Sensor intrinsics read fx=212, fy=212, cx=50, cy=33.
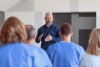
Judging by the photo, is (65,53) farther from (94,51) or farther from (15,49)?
(15,49)

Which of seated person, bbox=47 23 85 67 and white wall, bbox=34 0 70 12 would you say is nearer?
seated person, bbox=47 23 85 67

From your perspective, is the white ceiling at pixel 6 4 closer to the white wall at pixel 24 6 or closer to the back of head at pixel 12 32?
the white wall at pixel 24 6

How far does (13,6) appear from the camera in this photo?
546 cm

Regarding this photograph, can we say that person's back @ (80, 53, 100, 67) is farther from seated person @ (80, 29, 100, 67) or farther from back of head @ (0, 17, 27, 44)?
back of head @ (0, 17, 27, 44)

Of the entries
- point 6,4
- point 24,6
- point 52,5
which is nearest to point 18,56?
point 6,4

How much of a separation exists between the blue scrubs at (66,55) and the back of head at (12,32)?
81cm

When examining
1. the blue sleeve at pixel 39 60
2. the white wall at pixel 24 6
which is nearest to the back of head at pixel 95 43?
the blue sleeve at pixel 39 60

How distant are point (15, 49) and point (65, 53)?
0.88 m

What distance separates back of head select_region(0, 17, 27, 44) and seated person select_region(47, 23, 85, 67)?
0.81 meters

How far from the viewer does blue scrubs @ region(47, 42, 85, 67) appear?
2379 millimetres

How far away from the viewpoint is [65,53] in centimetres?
239

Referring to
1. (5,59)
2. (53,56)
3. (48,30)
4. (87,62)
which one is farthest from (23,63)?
(48,30)

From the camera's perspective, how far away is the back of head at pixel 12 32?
64.7 inches

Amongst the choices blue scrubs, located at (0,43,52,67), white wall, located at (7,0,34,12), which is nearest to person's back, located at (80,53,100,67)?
blue scrubs, located at (0,43,52,67)
